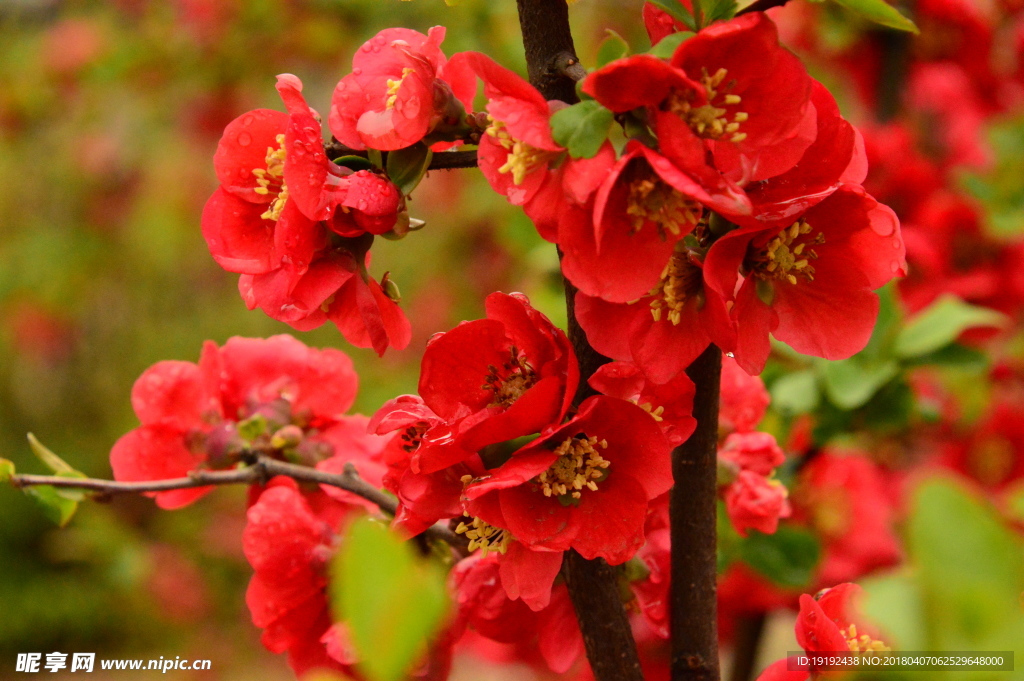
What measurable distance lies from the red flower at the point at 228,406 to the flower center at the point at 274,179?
220 mm

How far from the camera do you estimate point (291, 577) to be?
62 centimetres

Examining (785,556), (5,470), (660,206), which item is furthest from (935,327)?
(5,470)

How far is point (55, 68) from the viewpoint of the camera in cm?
269

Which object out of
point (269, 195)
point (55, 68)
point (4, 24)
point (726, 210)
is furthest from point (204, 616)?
point (726, 210)

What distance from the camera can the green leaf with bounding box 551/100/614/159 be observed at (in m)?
0.41

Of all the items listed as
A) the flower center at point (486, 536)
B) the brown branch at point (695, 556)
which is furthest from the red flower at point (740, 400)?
the flower center at point (486, 536)

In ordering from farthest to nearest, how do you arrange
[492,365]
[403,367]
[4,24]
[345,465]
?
1. [4,24]
2. [403,367]
3. [345,465]
4. [492,365]

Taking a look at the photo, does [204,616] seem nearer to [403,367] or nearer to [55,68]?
[403,367]

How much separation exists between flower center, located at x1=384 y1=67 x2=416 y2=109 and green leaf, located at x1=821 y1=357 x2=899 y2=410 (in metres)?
0.55

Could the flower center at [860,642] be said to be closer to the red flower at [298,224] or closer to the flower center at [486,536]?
the flower center at [486,536]

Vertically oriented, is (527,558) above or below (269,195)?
below

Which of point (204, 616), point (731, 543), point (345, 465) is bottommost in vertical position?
point (204, 616)

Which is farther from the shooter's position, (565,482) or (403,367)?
(403,367)

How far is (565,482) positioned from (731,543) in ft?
1.50
